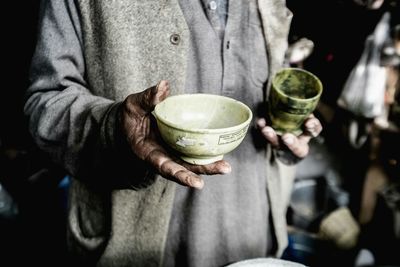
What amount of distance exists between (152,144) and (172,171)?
177 mm

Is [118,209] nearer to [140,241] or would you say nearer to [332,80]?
[140,241]

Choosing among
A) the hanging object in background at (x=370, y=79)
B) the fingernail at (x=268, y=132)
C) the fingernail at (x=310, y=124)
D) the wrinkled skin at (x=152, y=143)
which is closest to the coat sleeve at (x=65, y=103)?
the wrinkled skin at (x=152, y=143)

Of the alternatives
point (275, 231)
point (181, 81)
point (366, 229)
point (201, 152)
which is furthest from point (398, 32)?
point (201, 152)

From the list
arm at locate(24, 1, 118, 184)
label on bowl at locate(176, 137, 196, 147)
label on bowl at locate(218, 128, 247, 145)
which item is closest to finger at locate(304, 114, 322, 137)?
label on bowl at locate(218, 128, 247, 145)

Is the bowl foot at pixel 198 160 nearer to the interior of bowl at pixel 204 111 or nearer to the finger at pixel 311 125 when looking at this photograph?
the interior of bowl at pixel 204 111

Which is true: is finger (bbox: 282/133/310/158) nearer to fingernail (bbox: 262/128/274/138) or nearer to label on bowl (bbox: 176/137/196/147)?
fingernail (bbox: 262/128/274/138)

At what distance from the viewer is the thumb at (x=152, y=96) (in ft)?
3.82

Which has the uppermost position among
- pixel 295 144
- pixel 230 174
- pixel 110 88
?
pixel 110 88

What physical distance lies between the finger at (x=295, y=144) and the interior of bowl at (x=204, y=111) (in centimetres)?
42

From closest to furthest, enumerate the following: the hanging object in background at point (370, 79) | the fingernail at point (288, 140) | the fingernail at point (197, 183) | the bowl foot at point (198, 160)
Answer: the fingernail at point (197, 183) < the bowl foot at point (198, 160) < the fingernail at point (288, 140) < the hanging object in background at point (370, 79)

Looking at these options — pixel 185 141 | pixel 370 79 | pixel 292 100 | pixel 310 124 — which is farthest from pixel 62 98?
pixel 370 79

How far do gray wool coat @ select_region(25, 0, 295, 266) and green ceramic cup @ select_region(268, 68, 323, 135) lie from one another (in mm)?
220

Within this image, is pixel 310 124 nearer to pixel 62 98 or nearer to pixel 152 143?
pixel 152 143

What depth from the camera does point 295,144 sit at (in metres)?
1.78
